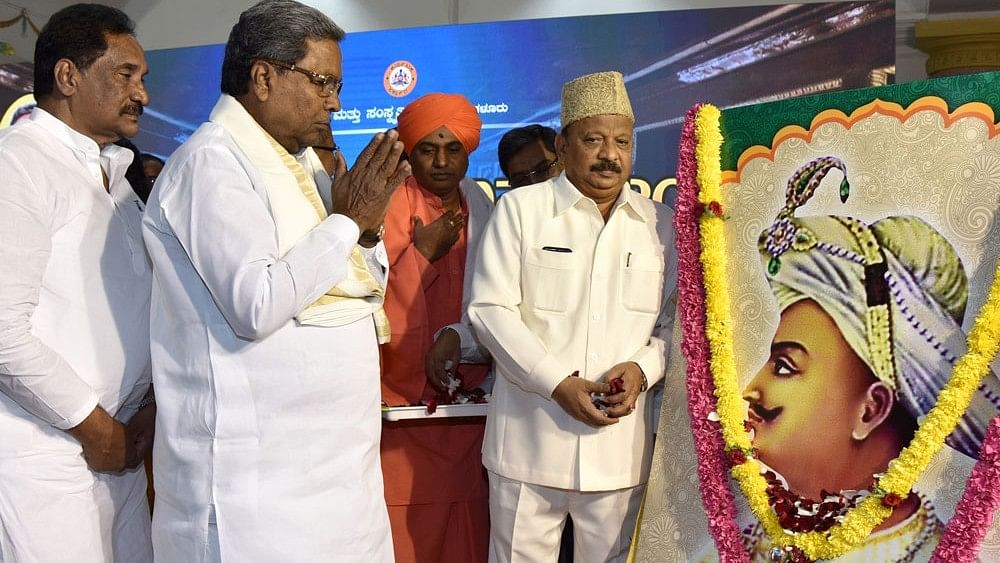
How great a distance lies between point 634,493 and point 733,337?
1.95 feet

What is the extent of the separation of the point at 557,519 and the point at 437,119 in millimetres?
1583

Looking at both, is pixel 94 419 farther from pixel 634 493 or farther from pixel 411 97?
pixel 411 97

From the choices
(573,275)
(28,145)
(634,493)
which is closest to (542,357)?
(573,275)

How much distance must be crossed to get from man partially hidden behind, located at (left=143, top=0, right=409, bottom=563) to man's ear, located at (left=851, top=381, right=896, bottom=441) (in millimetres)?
1234

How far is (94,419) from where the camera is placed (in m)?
2.61

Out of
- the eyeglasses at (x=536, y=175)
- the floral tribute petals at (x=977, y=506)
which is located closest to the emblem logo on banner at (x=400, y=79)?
the eyeglasses at (x=536, y=175)

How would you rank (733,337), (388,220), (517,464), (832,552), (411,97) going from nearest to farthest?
(832,552)
(733,337)
(517,464)
(388,220)
(411,97)

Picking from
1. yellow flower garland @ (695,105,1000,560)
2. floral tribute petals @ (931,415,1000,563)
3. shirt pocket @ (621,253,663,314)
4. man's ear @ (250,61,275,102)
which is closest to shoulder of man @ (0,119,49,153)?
man's ear @ (250,61,275,102)

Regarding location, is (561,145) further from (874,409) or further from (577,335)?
(874,409)

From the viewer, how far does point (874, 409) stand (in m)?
2.53

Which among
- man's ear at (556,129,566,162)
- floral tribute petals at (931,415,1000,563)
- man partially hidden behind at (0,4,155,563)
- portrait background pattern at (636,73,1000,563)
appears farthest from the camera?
man's ear at (556,129,566,162)

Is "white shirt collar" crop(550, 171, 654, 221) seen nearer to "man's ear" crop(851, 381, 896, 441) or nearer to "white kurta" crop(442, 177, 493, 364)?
"white kurta" crop(442, 177, 493, 364)

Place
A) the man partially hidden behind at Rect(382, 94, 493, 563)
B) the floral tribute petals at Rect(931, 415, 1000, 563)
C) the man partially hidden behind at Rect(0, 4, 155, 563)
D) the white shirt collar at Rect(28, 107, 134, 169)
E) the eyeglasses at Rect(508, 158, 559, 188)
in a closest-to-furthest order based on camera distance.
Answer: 1. the floral tribute petals at Rect(931, 415, 1000, 563)
2. the man partially hidden behind at Rect(0, 4, 155, 563)
3. the white shirt collar at Rect(28, 107, 134, 169)
4. the man partially hidden behind at Rect(382, 94, 493, 563)
5. the eyeglasses at Rect(508, 158, 559, 188)

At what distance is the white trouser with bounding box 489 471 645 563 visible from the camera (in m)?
3.03
